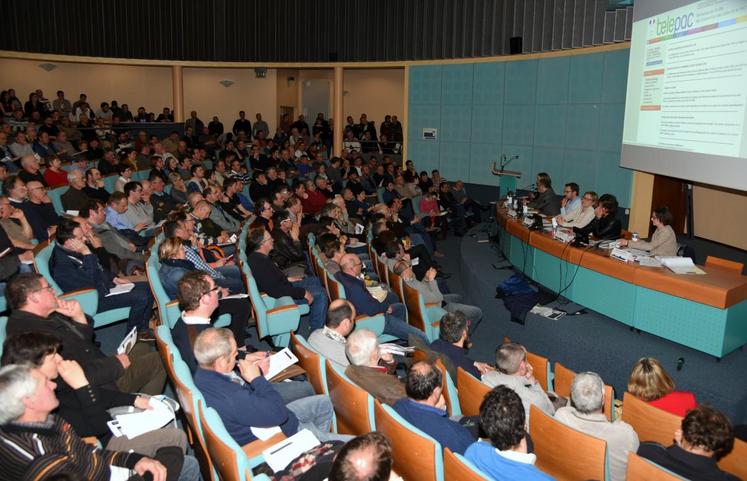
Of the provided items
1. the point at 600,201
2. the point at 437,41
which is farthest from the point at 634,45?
the point at 437,41

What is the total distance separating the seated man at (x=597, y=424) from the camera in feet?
9.79

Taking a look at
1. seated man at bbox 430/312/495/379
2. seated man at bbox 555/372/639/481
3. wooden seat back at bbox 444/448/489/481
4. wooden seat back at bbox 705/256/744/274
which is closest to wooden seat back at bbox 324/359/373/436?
wooden seat back at bbox 444/448/489/481

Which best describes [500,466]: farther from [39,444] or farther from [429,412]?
[39,444]

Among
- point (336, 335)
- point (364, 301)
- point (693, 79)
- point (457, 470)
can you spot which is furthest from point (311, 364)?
point (693, 79)

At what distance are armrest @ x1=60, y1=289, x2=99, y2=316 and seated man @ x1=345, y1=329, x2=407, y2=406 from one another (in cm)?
236

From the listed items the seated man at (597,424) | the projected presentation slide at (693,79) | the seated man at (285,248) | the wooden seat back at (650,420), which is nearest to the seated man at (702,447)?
the seated man at (597,424)

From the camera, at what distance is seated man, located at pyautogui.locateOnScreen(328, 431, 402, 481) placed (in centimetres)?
212

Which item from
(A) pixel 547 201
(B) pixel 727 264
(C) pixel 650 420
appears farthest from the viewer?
(A) pixel 547 201

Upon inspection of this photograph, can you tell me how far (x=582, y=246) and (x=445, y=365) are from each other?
3.05 meters

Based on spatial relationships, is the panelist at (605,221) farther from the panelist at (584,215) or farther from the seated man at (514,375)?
the seated man at (514,375)

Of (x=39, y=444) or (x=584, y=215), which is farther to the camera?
(x=584, y=215)

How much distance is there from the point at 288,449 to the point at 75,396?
1178 millimetres

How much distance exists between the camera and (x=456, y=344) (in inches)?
161

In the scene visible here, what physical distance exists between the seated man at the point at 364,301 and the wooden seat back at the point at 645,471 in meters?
2.65
